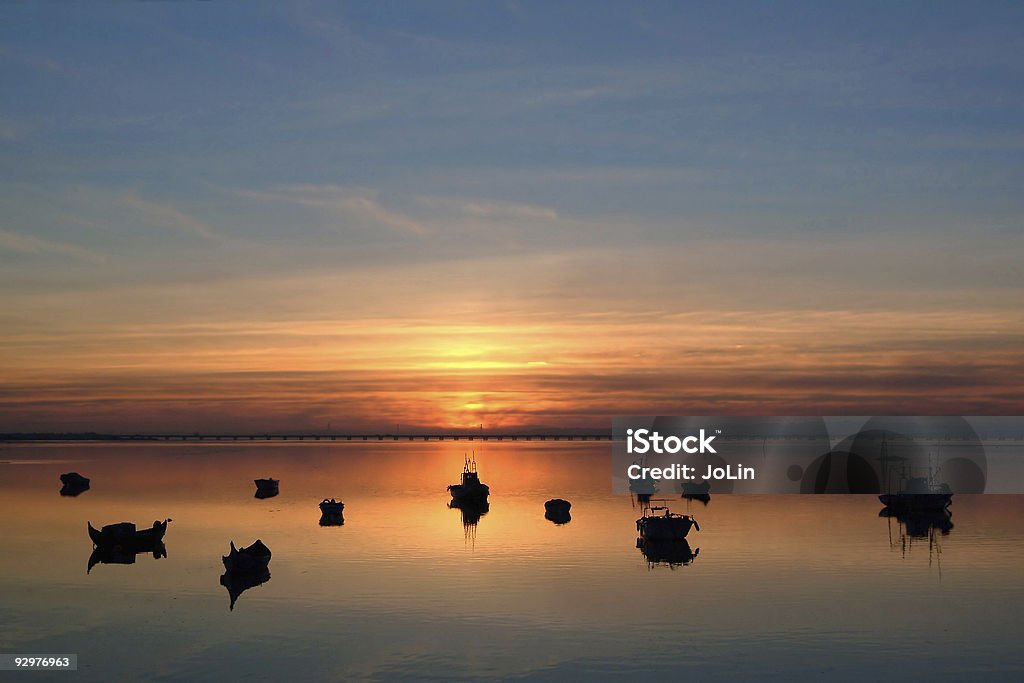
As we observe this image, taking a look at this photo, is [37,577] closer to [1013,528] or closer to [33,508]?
[33,508]

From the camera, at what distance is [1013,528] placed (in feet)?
315

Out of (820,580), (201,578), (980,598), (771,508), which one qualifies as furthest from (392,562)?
(771,508)

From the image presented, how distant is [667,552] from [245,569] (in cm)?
3227

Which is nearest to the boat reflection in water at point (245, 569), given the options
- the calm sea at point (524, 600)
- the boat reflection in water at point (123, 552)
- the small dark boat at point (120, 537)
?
the calm sea at point (524, 600)

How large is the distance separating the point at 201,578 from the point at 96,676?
24199 millimetres

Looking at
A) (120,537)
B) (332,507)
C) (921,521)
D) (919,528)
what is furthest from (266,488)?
(919,528)

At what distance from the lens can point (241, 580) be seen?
60438 millimetres

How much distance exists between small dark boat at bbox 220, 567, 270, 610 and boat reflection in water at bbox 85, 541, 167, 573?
12626 millimetres

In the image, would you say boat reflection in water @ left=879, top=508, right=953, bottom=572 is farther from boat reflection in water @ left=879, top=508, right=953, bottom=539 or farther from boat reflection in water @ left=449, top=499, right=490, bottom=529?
boat reflection in water @ left=449, top=499, right=490, bottom=529

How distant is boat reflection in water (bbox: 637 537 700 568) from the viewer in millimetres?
71062

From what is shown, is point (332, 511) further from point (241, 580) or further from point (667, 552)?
point (241, 580)

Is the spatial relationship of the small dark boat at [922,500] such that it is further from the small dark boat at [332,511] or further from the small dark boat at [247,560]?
the small dark boat at [247,560]

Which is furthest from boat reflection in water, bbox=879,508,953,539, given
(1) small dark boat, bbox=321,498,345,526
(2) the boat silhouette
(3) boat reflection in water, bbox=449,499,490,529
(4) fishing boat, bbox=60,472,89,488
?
(4) fishing boat, bbox=60,472,89,488

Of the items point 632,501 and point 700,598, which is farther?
point 632,501
